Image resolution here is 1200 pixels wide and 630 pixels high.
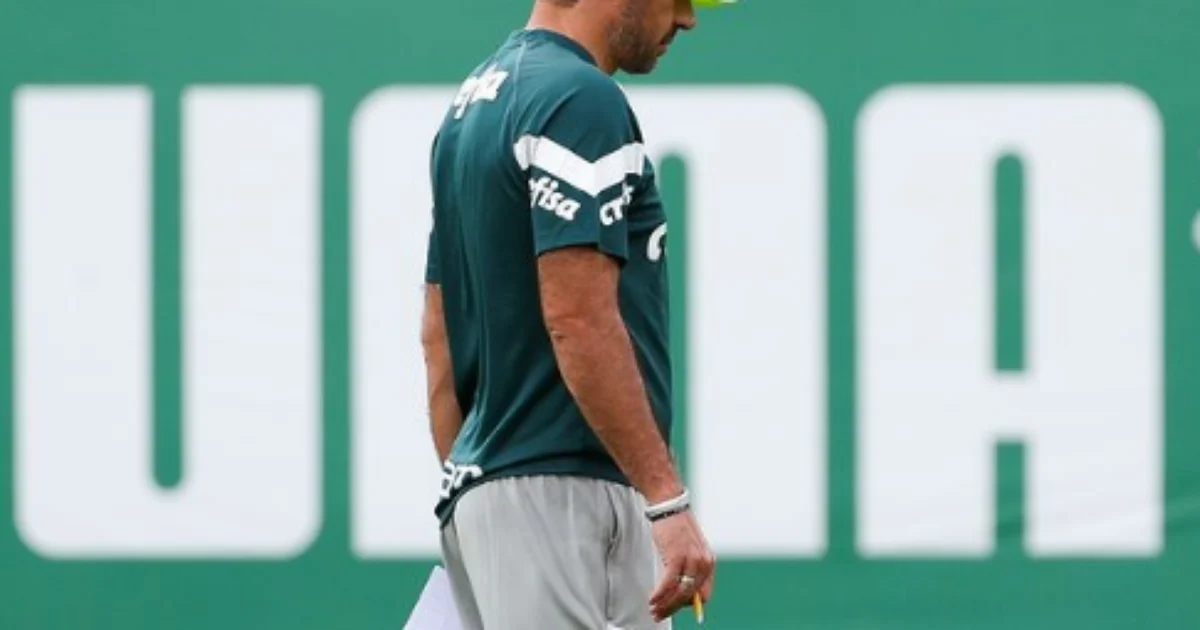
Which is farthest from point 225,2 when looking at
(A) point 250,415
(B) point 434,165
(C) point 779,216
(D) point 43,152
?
(B) point 434,165

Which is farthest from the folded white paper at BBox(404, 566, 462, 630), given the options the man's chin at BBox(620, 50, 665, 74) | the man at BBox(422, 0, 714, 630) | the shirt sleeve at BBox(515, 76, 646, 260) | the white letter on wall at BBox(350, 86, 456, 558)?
the white letter on wall at BBox(350, 86, 456, 558)

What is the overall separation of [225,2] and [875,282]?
1256 mm

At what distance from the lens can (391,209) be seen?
497 centimetres

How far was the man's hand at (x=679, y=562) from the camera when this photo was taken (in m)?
3.05

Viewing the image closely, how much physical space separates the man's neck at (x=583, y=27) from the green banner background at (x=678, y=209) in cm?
166

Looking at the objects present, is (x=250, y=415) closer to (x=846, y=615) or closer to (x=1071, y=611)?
(x=846, y=615)

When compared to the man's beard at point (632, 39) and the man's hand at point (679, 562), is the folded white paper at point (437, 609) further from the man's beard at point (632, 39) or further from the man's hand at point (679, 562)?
the man's beard at point (632, 39)

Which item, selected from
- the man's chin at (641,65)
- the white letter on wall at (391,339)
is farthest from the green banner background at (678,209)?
the man's chin at (641,65)

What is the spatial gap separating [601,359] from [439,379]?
1.59 ft

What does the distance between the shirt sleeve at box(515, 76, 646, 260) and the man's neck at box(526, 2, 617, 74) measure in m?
0.16

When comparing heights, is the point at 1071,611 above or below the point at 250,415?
below

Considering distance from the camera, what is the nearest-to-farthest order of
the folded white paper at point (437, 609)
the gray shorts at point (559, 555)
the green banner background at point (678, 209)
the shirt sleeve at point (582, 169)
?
the shirt sleeve at point (582, 169) < the gray shorts at point (559, 555) < the folded white paper at point (437, 609) < the green banner background at point (678, 209)

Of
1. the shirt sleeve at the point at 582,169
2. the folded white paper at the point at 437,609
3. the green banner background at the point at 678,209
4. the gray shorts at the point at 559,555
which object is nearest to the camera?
the shirt sleeve at the point at 582,169

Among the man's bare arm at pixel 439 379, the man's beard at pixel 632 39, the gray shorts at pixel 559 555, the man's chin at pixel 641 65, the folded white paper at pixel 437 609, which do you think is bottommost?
the folded white paper at pixel 437 609
